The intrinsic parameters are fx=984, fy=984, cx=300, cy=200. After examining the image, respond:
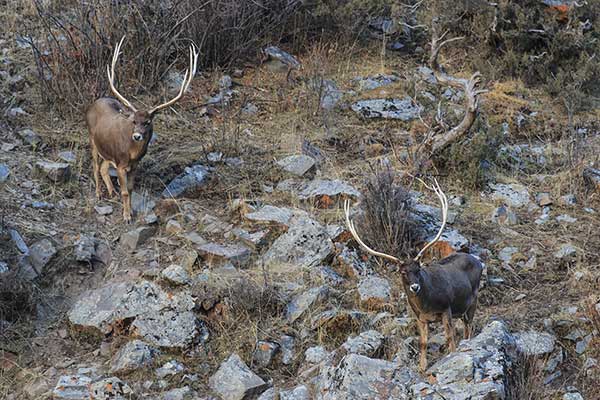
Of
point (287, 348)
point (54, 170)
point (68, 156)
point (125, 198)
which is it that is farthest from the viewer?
point (68, 156)

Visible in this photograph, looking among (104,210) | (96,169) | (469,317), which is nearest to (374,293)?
(469,317)

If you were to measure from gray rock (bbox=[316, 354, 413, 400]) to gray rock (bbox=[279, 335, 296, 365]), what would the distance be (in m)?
0.96

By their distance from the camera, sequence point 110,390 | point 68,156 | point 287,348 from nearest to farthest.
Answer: point 110,390, point 287,348, point 68,156

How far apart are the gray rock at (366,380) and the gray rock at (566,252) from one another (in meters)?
2.98

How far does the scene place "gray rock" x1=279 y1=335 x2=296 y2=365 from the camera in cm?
706

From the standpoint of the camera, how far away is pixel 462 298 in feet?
22.9

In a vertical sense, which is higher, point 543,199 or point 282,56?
point 282,56

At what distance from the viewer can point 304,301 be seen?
7.55m

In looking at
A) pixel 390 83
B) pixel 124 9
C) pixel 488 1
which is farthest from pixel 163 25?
pixel 488 1

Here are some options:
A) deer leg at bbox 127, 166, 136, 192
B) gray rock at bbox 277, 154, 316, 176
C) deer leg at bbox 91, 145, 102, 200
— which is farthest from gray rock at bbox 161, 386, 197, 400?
gray rock at bbox 277, 154, 316, 176

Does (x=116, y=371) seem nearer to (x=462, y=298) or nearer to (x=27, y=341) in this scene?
(x=27, y=341)

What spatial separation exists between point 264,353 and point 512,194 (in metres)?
3.62

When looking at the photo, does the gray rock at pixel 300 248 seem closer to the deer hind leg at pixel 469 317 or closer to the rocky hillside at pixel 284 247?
the rocky hillside at pixel 284 247

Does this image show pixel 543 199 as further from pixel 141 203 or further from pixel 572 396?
pixel 141 203
